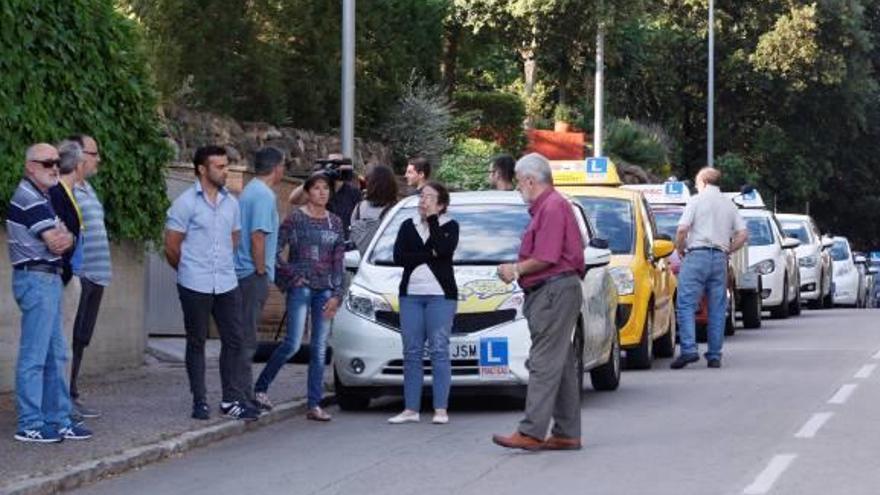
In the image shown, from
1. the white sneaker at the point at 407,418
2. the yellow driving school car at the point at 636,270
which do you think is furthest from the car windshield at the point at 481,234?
the yellow driving school car at the point at 636,270

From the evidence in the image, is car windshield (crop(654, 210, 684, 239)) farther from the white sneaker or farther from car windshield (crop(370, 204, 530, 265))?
the white sneaker

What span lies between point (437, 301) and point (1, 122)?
367 cm

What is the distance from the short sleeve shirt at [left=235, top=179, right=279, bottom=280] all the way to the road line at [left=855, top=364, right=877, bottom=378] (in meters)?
6.39

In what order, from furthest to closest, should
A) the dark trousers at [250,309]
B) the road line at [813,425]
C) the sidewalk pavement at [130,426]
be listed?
1. the dark trousers at [250,309]
2. the road line at [813,425]
3. the sidewalk pavement at [130,426]

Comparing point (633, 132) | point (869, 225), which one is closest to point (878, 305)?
point (633, 132)

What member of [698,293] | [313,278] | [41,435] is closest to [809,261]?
[698,293]

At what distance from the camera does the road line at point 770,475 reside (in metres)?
10.7

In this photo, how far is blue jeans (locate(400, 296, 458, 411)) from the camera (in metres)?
14.4

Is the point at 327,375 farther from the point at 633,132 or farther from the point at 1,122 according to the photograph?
the point at 633,132

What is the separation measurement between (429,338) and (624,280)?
531 cm

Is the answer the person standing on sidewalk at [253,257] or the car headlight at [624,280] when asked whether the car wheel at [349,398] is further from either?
the car headlight at [624,280]

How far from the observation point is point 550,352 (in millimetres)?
12648

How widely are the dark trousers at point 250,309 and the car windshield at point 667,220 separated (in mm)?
12453

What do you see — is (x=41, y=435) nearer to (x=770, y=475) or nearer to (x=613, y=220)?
(x=770, y=475)
